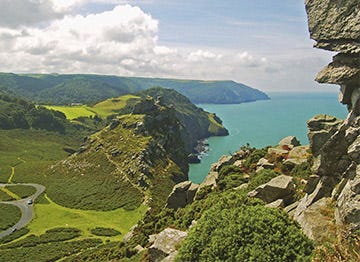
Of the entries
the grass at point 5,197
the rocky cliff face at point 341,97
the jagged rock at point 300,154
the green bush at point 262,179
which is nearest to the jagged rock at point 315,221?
the rocky cliff face at point 341,97

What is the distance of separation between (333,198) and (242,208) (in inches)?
198

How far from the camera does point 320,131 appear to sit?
24.8 metres

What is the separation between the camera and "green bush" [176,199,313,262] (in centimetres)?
1641

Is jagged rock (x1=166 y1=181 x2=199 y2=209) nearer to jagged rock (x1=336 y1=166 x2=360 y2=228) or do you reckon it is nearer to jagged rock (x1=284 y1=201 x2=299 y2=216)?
jagged rock (x1=284 y1=201 x2=299 y2=216)

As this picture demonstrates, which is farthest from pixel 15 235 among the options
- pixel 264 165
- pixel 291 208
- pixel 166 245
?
pixel 291 208

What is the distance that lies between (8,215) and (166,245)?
8699cm

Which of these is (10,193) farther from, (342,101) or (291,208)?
(342,101)

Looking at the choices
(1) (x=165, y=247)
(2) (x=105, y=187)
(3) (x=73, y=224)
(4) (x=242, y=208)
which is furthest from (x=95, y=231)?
(4) (x=242, y=208)

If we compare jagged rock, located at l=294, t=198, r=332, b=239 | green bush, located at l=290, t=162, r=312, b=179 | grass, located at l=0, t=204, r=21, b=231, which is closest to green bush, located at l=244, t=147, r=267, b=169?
green bush, located at l=290, t=162, r=312, b=179

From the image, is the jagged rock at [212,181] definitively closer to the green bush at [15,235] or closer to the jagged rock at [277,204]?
the jagged rock at [277,204]

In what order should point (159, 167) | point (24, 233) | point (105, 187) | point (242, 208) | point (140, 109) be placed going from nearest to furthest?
point (242, 208), point (24, 233), point (105, 187), point (159, 167), point (140, 109)

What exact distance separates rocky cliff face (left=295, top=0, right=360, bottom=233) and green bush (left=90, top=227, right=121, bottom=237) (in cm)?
6912

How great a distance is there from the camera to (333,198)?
65.1 ft

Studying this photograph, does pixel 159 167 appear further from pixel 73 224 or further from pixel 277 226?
pixel 277 226
